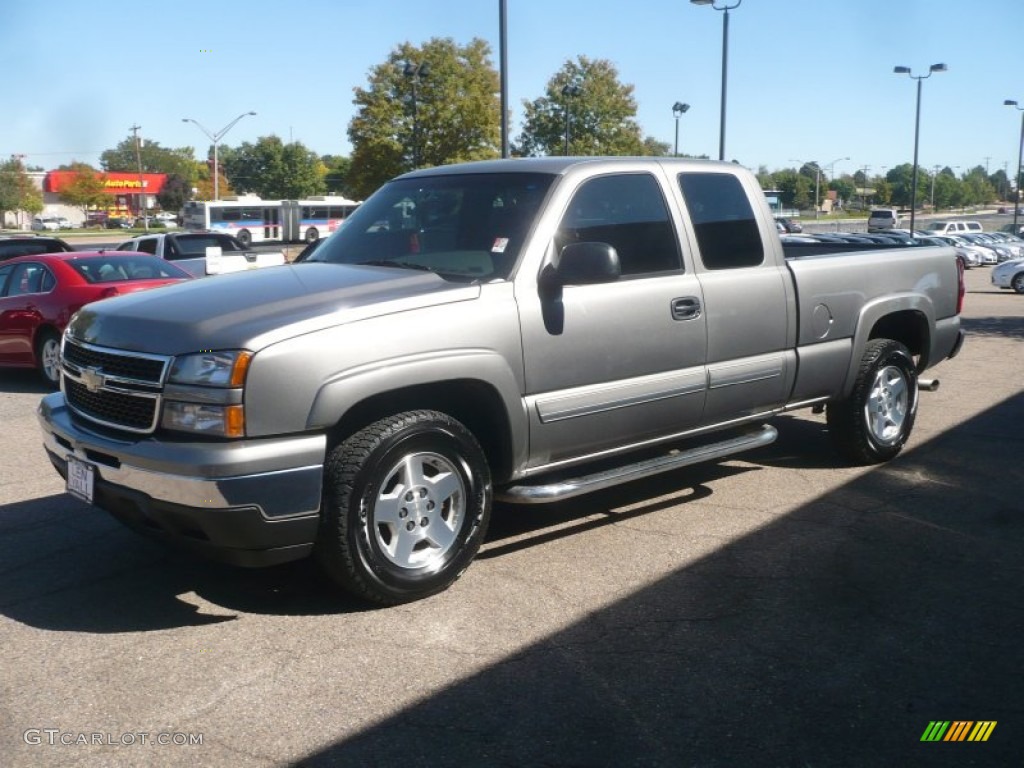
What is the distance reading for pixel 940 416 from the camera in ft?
29.4

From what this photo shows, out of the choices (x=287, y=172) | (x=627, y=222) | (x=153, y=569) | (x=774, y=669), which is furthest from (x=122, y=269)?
(x=287, y=172)

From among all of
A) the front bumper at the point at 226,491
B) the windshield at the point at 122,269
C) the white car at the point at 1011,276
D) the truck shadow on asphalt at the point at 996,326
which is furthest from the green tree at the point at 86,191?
the front bumper at the point at 226,491

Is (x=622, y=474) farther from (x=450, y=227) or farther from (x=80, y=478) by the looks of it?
(x=80, y=478)

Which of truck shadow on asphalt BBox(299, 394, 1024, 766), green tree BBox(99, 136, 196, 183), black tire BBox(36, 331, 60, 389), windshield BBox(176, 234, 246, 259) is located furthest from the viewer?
green tree BBox(99, 136, 196, 183)

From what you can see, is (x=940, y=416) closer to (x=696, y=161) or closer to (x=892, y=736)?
(x=696, y=161)

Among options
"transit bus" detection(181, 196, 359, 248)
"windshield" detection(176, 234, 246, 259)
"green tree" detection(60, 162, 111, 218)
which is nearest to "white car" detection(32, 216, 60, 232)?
"green tree" detection(60, 162, 111, 218)

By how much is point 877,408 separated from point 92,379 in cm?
494

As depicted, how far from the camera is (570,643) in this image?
13.6 feet

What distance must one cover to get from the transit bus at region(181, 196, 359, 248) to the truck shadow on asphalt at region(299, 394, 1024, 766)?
52.9 meters

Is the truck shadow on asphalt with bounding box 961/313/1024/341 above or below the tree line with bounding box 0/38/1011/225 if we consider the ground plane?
below

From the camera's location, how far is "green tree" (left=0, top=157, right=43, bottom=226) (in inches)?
3543

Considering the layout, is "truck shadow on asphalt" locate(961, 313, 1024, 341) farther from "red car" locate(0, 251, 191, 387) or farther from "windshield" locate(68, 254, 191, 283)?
"red car" locate(0, 251, 191, 387)

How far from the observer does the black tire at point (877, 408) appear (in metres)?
6.75

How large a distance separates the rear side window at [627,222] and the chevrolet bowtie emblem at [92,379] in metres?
2.16
